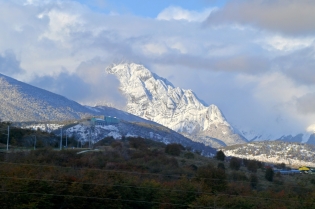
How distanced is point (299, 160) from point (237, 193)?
454 feet

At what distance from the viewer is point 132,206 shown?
48.1 metres

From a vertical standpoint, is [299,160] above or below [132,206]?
above

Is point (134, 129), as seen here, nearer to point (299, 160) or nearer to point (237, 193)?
point (299, 160)

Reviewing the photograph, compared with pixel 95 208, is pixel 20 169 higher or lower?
higher

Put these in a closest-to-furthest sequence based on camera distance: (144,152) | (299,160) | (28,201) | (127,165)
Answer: (28,201)
(127,165)
(144,152)
(299,160)

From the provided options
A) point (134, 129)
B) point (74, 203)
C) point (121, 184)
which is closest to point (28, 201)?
point (74, 203)

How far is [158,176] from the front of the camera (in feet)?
215

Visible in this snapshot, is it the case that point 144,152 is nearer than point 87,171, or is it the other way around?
point 87,171

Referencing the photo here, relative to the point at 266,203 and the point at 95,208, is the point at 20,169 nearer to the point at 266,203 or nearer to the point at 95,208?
the point at 95,208

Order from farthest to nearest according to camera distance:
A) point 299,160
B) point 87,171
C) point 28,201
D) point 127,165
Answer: point 299,160, point 127,165, point 87,171, point 28,201

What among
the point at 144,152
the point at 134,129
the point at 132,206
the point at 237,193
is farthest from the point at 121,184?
the point at 134,129

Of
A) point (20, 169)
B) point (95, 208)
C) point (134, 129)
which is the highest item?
point (134, 129)

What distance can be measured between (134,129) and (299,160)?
55.7m

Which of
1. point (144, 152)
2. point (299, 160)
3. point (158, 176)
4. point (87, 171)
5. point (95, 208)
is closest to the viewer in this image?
point (95, 208)
